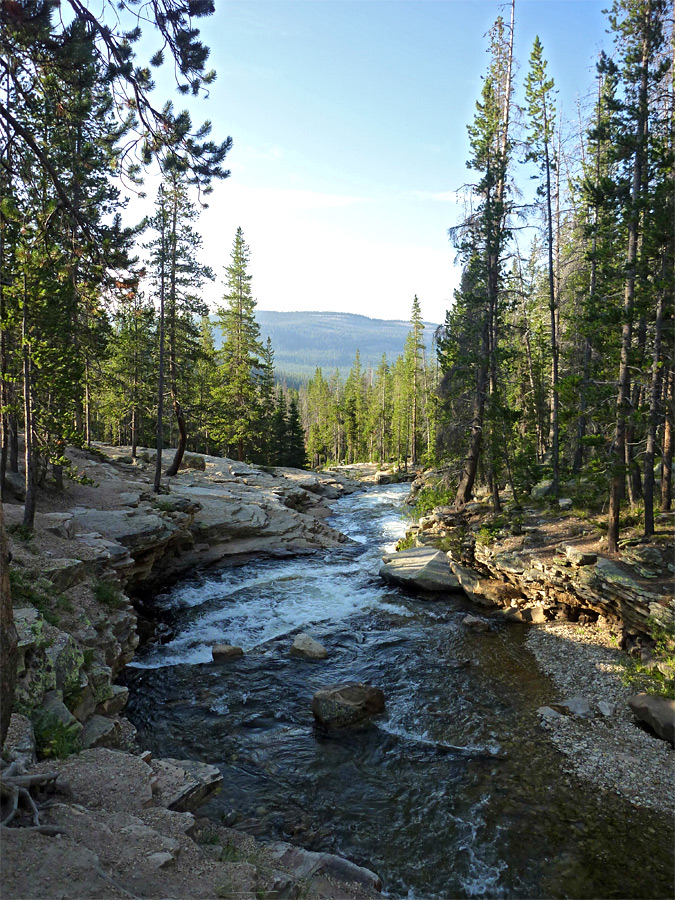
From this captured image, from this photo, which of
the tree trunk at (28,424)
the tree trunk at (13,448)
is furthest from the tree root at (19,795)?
the tree trunk at (13,448)

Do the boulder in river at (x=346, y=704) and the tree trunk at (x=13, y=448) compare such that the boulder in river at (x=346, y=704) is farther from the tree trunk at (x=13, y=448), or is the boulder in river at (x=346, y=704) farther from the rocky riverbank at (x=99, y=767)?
the tree trunk at (x=13, y=448)

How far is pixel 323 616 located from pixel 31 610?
8576mm

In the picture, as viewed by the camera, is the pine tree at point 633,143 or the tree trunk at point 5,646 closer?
the tree trunk at point 5,646

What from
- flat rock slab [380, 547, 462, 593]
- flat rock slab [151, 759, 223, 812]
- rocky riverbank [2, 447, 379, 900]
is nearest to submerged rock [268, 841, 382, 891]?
rocky riverbank [2, 447, 379, 900]

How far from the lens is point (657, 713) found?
30.1ft

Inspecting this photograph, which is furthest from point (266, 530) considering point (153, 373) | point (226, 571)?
point (153, 373)

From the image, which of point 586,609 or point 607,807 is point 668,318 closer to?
point 586,609

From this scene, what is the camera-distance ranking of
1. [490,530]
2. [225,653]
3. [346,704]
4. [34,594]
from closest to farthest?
1. [34,594]
2. [346,704]
3. [225,653]
4. [490,530]

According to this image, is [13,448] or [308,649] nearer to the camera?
[308,649]

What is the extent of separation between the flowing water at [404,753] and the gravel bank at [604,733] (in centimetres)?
31

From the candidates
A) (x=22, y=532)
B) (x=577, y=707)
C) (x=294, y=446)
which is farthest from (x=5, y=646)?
(x=294, y=446)

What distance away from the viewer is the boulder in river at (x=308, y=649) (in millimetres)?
12766

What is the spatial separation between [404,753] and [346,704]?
57.6 inches

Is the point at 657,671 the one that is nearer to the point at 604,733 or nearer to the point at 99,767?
the point at 604,733
